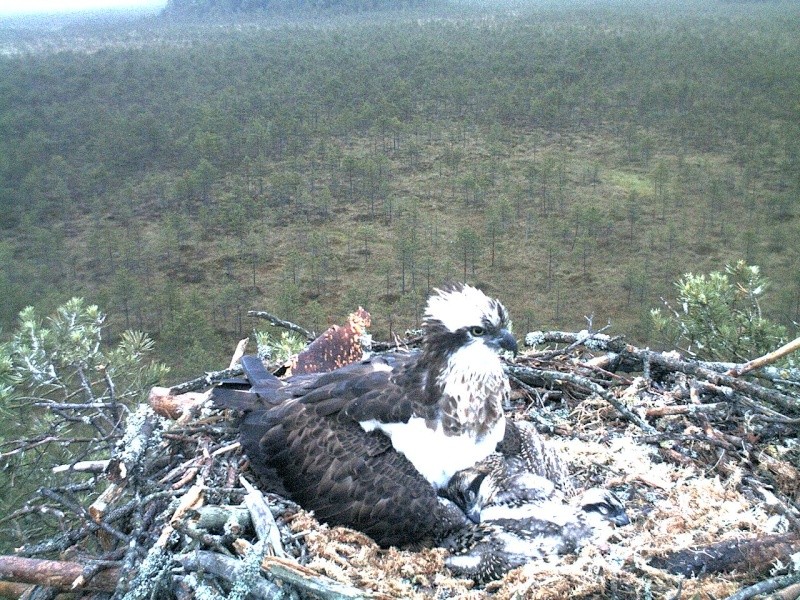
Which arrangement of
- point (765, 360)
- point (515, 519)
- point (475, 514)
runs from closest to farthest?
point (515, 519) < point (475, 514) < point (765, 360)

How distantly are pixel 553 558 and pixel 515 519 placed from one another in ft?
0.90

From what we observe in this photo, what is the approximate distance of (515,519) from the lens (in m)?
3.57

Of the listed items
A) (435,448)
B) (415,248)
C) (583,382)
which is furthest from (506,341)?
(415,248)

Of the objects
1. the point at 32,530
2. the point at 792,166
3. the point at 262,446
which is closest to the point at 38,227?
the point at 32,530

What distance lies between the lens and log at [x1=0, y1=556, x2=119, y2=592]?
3336mm

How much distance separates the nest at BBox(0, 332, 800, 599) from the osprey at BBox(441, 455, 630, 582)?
9cm

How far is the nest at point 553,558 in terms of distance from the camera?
321 cm

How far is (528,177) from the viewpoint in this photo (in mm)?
32969

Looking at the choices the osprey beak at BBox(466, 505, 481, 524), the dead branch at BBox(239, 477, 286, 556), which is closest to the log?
the dead branch at BBox(239, 477, 286, 556)

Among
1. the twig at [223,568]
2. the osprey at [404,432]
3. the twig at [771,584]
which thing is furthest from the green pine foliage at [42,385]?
the twig at [771,584]

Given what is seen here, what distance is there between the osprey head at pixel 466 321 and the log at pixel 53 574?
208 cm

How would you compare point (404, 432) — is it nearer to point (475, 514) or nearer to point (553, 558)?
point (475, 514)

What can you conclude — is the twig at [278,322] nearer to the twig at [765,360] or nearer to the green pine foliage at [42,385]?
the green pine foliage at [42,385]

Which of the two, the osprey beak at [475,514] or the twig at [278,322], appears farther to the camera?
the twig at [278,322]
